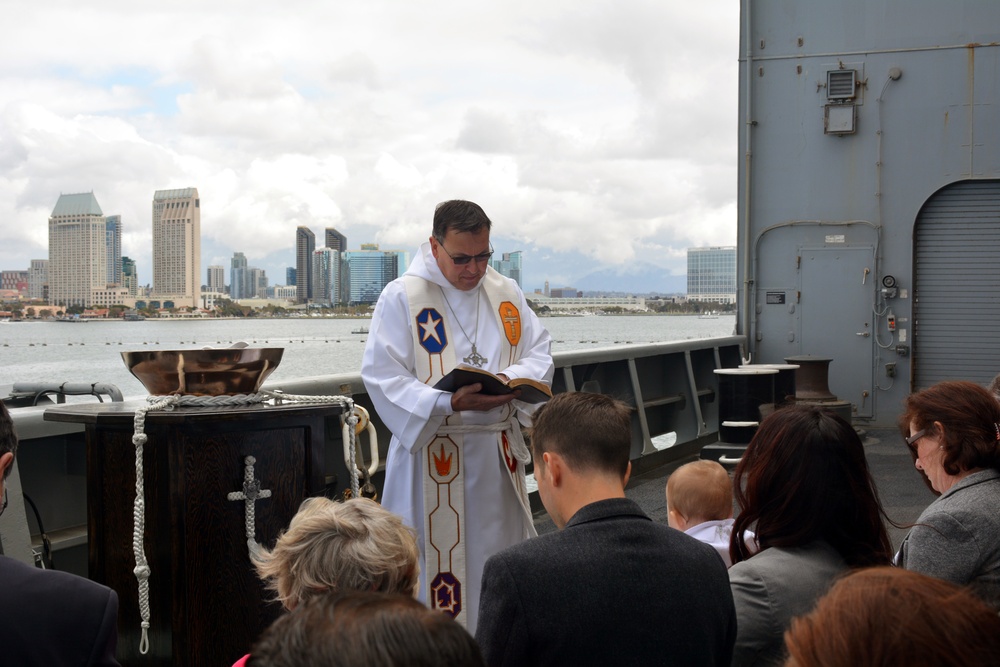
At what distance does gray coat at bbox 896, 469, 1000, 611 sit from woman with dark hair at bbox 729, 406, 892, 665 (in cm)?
26

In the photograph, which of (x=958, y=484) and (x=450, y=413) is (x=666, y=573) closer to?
(x=958, y=484)

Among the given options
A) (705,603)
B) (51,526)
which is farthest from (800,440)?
(51,526)

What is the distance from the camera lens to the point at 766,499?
255 centimetres

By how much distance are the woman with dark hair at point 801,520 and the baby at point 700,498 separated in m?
0.98

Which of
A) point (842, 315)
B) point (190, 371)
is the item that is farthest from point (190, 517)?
point (842, 315)

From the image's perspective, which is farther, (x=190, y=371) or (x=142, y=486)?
(x=190, y=371)

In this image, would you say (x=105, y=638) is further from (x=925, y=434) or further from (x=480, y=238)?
(x=480, y=238)

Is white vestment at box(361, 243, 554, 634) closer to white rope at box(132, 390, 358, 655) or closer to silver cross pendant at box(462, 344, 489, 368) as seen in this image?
silver cross pendant at box(462, 344, 489, 368)

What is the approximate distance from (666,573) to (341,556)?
2.17ft

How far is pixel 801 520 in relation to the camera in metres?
2.50

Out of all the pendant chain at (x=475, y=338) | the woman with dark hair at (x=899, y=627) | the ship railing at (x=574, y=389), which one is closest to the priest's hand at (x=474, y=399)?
the pendant chain at (x=475, y=338)

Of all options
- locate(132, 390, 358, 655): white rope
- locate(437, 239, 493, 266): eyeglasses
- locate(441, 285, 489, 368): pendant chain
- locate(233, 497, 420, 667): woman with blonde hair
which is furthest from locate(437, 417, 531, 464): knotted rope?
locate(233, 497, 420, 667): woman with blonde hair

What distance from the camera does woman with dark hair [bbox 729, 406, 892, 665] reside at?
2.42 metres

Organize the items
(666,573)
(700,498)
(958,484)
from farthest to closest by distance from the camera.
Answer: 1. (700,498)
2. (958,484)
3. (666,573)
